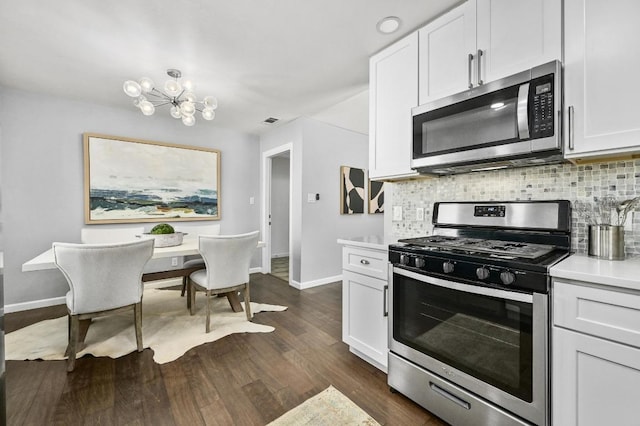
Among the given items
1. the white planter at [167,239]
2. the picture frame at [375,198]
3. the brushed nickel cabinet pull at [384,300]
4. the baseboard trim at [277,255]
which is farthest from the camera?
the baseboard trim at [277,255]

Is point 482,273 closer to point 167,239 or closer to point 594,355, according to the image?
point 594,355

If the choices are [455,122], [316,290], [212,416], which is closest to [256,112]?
[316,290]

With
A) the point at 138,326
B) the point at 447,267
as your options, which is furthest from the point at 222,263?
the point at 447,267

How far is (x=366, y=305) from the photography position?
2.10m

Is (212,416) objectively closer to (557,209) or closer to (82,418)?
(82,418)

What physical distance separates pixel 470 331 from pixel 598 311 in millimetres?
512

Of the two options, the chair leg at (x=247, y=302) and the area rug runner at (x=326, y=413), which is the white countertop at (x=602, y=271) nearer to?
the area rug runner at (x=326, y=413)

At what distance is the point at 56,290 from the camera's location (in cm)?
343

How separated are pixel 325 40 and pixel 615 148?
6.37 feet

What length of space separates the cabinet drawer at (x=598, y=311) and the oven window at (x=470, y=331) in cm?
12

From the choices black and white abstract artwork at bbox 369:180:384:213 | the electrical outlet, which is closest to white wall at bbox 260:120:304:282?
black and white abstract artwork at bbox 369:180:384:213

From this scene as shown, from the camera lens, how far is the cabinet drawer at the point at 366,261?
1.97 m

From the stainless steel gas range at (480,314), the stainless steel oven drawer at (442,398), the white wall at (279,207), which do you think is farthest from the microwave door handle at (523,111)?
the white wall at (279,207)

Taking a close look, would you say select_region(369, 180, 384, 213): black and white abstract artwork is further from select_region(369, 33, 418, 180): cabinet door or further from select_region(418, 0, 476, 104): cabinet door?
select_region(418, 0, 476, 104): cabinet door
